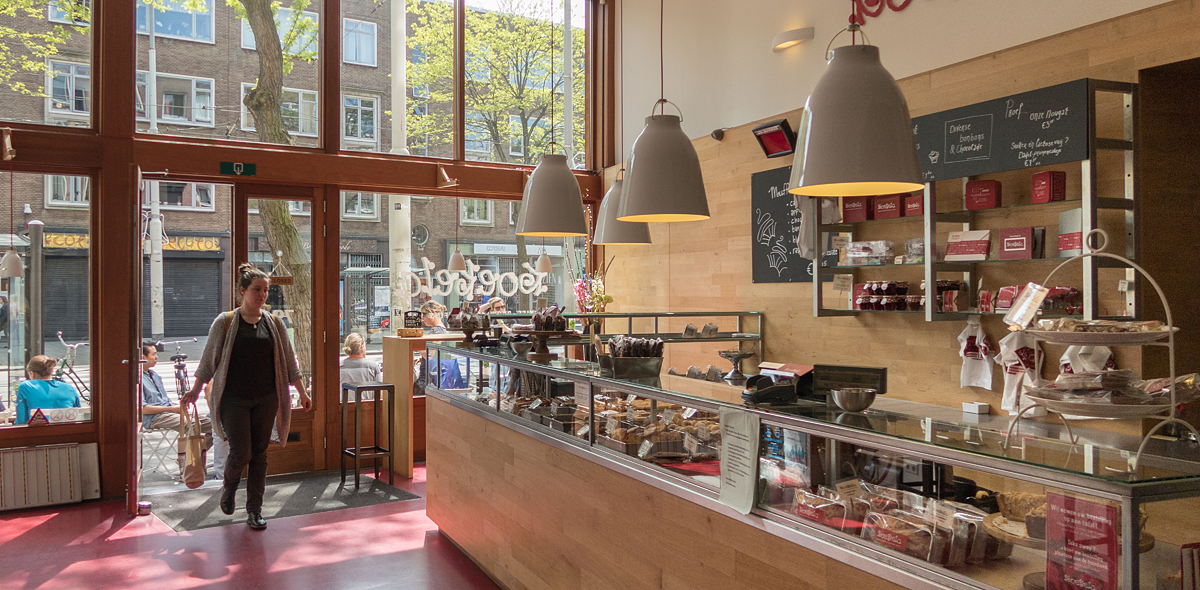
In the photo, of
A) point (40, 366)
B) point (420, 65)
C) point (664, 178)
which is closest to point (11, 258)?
point (40, 366)

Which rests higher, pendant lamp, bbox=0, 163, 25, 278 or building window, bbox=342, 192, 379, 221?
building window, bbox=342, 192, 379, 221

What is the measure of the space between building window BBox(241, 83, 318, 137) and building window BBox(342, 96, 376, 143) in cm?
27

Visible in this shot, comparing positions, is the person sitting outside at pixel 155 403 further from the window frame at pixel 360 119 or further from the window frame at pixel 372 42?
the window frame at pixel 372 42

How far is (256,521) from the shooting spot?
531cm

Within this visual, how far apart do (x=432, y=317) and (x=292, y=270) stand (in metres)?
1.37

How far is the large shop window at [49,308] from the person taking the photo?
611 centimetres

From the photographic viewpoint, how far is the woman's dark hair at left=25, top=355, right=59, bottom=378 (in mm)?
6125

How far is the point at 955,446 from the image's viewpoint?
187cm

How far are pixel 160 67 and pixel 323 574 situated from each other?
450 cm

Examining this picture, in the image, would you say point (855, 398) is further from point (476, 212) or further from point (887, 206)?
point (476, 212)

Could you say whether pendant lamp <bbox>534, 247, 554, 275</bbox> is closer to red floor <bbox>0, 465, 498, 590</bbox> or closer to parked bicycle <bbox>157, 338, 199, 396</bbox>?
red floor <bbox>0, 465, 498, 590</bbox>

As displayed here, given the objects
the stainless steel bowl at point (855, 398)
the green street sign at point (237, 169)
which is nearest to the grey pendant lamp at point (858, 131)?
the stainless steel bowl at point (855, 398)

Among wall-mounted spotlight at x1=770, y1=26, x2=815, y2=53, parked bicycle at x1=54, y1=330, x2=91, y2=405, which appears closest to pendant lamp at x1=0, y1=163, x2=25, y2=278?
parked bicycle at x1=54, y1=330, x2=91, y2=405

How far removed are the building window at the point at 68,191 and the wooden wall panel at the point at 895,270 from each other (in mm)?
4596
